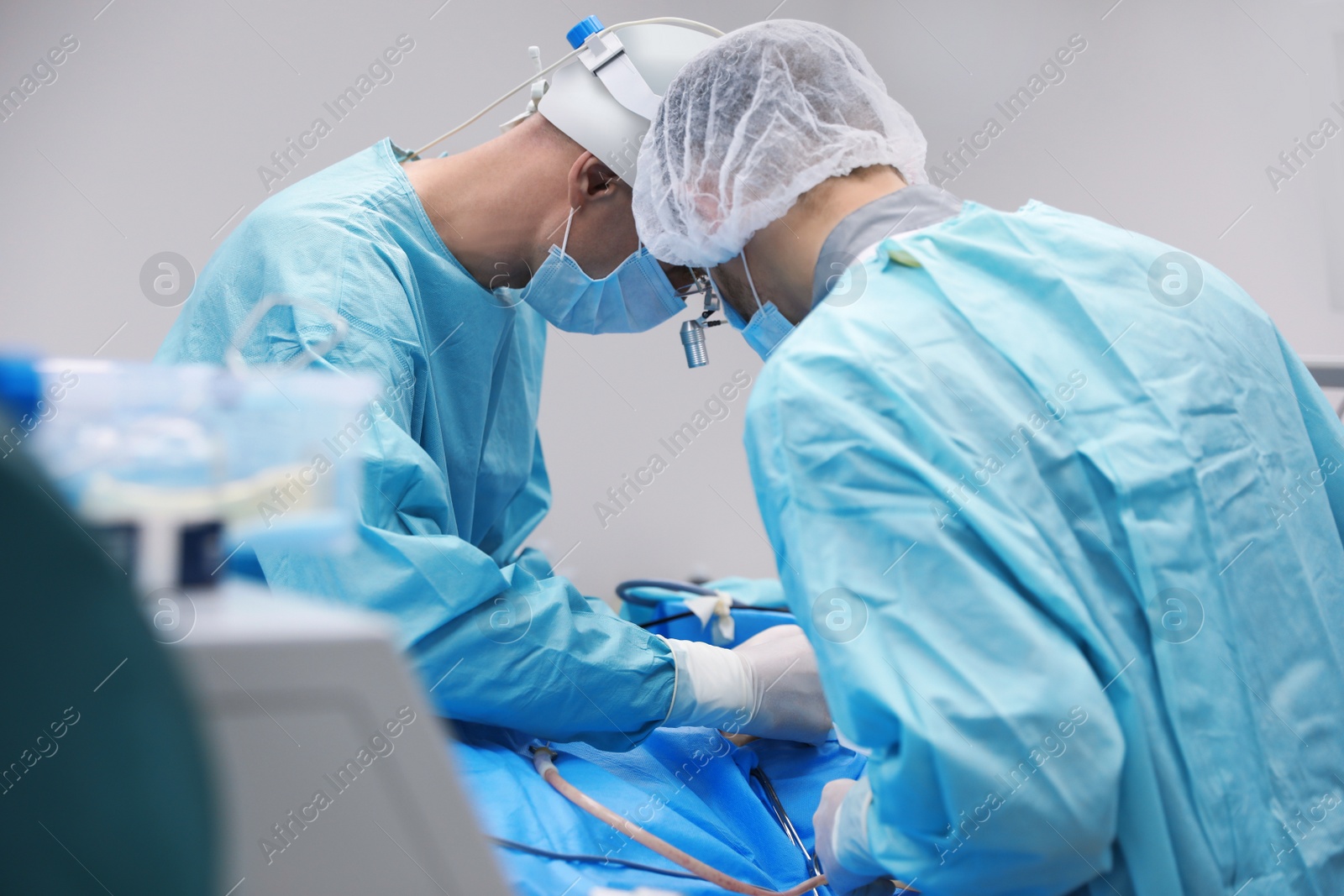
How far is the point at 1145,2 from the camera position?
7.14 feet

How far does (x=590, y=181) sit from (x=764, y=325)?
0.47m

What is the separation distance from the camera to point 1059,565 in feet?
2.54

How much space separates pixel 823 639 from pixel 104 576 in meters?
0.59

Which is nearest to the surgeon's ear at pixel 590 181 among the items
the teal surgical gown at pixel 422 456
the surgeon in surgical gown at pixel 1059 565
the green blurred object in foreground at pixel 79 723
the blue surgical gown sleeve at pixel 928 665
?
the teal surgical gown at pixel 422 456

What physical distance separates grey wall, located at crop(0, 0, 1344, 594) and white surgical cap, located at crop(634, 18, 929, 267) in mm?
1114

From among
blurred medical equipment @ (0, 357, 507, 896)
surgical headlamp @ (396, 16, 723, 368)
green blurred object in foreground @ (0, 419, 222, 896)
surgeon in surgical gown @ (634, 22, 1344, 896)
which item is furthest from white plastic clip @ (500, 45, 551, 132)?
green blurred object in foreground @ (0, 419, 222, 896)

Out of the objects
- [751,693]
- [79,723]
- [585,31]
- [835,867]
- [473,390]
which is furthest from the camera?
[473,390]

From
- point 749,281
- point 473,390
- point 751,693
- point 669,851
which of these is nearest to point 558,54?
point 473,390

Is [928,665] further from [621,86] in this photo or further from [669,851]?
[621,86]

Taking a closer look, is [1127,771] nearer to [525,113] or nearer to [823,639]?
[823,639]

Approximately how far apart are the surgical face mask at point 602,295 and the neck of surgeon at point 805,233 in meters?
0.38

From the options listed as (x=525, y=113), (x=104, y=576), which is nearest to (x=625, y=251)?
(x=525, y=113)

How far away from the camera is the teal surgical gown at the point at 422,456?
115 centimetres

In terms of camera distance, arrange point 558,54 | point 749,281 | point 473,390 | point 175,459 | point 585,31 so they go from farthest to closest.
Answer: point 558,54, point 473,390, point 585,31, point 749,281, point 175,459
